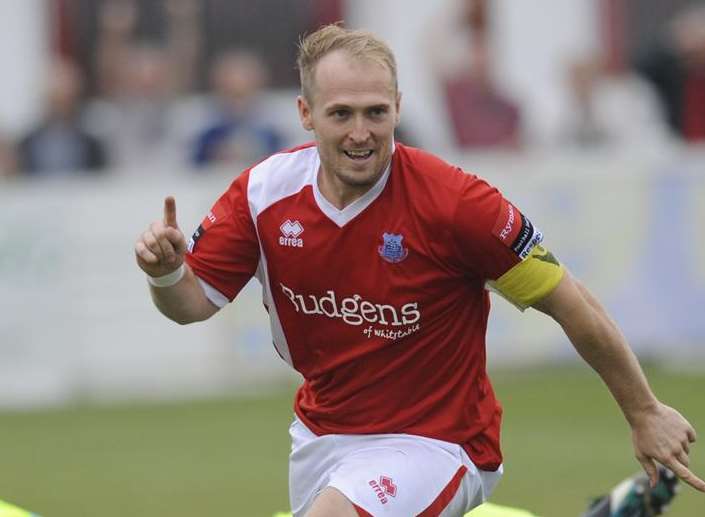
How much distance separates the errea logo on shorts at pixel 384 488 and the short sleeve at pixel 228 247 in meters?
0.89

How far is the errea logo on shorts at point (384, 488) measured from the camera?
19.1ft

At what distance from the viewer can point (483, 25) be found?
16734 mm

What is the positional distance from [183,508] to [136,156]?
645 cm

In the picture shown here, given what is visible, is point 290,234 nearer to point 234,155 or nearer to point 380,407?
point 380,407

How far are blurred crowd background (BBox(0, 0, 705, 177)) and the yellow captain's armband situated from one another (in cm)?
811

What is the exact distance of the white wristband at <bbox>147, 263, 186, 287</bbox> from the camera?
594cm

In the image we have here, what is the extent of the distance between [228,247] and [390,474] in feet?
3.20

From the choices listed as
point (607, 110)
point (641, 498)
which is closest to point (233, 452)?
point (641, 498)

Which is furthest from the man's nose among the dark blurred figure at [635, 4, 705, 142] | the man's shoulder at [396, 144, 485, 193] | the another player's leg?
the dark blurred figure at [635, 4, 705, 142]

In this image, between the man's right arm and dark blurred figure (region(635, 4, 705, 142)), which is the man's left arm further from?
dark blurred figure (region(635, 4, 705, 142))

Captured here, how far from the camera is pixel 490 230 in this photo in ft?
18.9

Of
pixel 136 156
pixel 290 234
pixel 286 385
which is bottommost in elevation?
pixel 286 385

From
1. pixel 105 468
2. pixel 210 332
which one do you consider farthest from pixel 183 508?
pixel 210 332

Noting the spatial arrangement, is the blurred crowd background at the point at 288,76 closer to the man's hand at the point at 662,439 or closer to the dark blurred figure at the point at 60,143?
the dark blurred figure at the point at 60,143
